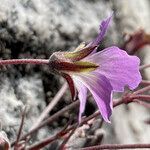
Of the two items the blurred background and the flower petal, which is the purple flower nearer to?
the flower petal

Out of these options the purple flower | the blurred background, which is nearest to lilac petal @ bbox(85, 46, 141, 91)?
the purple flower

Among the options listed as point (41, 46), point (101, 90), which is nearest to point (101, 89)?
point (101, 90)

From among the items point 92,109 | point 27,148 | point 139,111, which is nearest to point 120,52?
point 27,148

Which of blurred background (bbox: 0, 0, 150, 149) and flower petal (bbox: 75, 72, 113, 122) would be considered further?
blurred background (bbox: 0, 0, 150, 149)

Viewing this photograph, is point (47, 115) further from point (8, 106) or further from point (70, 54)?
point (70, 54)

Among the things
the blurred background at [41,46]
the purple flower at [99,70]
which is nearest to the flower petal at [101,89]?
the purple flower at [99,70]

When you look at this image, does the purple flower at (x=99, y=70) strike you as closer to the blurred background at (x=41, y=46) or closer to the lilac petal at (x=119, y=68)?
the lilac petal at (x=119, y=68)

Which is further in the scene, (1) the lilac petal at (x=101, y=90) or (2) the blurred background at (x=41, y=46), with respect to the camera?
(2) the blurred background at (x=41, y=46)

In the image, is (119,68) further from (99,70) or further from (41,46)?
(41,46)
